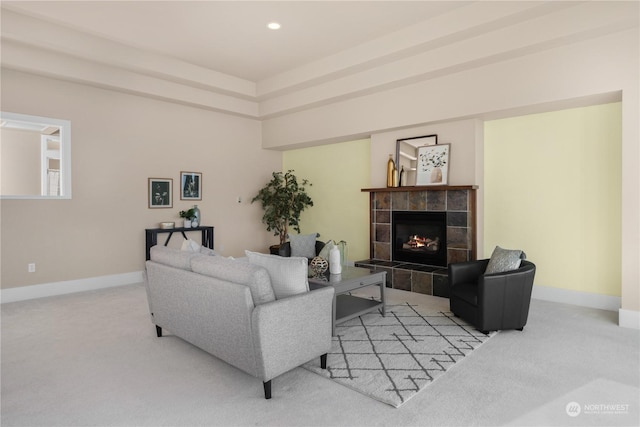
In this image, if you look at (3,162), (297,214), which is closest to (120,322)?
(3,162)

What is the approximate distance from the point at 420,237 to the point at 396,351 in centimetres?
304

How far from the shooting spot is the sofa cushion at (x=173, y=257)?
11.3 ft

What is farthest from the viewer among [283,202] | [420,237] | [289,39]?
Answer: [283,202]

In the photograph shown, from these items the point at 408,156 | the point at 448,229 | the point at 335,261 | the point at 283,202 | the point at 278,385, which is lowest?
the point at 278,385

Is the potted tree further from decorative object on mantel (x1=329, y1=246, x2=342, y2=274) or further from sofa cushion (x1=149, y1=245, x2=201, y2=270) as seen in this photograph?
sofa cushion (x1=149, y1=245, x2=201, y2=270)

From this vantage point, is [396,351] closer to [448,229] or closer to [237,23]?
[448,229]

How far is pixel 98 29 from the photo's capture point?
4992 millimetres

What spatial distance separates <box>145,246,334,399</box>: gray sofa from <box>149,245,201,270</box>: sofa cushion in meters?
0.02

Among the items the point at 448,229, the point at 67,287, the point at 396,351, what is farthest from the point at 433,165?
the point at 67,287

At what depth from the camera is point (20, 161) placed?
543cm

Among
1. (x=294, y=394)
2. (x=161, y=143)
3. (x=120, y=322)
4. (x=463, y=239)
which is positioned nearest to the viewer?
(x=294, y=394)

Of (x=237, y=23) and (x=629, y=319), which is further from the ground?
(x=237, y=23)

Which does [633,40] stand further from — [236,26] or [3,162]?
[3,162]

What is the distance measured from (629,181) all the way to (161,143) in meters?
6.67
